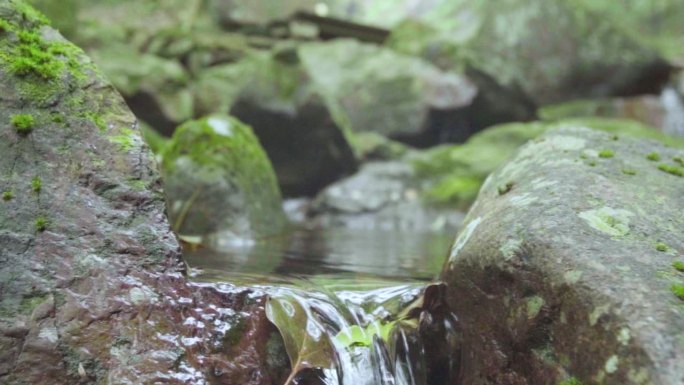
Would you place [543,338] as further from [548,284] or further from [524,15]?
[524,15]

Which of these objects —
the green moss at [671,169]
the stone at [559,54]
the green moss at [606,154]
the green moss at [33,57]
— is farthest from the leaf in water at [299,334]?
the stone at [559,54]

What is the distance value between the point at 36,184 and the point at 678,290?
2.54 m

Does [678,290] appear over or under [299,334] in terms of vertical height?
over

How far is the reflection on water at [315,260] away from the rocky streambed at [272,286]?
320 millimetres

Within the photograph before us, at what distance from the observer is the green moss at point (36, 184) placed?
2.34 metres

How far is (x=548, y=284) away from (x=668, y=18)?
2010 centimetres

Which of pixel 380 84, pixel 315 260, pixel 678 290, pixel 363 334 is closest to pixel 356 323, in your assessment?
pixel 363 334

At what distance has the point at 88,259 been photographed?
2250 millimetres

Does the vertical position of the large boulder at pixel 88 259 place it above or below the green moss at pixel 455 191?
below

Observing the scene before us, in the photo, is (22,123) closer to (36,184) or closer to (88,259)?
(36,184)

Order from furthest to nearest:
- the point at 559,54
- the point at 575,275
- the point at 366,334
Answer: the point at 559,54 < the point at 366,334 < the point at 575,275

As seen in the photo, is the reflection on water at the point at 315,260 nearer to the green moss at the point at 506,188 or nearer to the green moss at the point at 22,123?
the green moss at the point at 506,188

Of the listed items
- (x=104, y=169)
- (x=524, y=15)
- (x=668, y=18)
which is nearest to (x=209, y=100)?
(x=524, y=15)

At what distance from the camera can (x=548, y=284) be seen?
2.14 m
